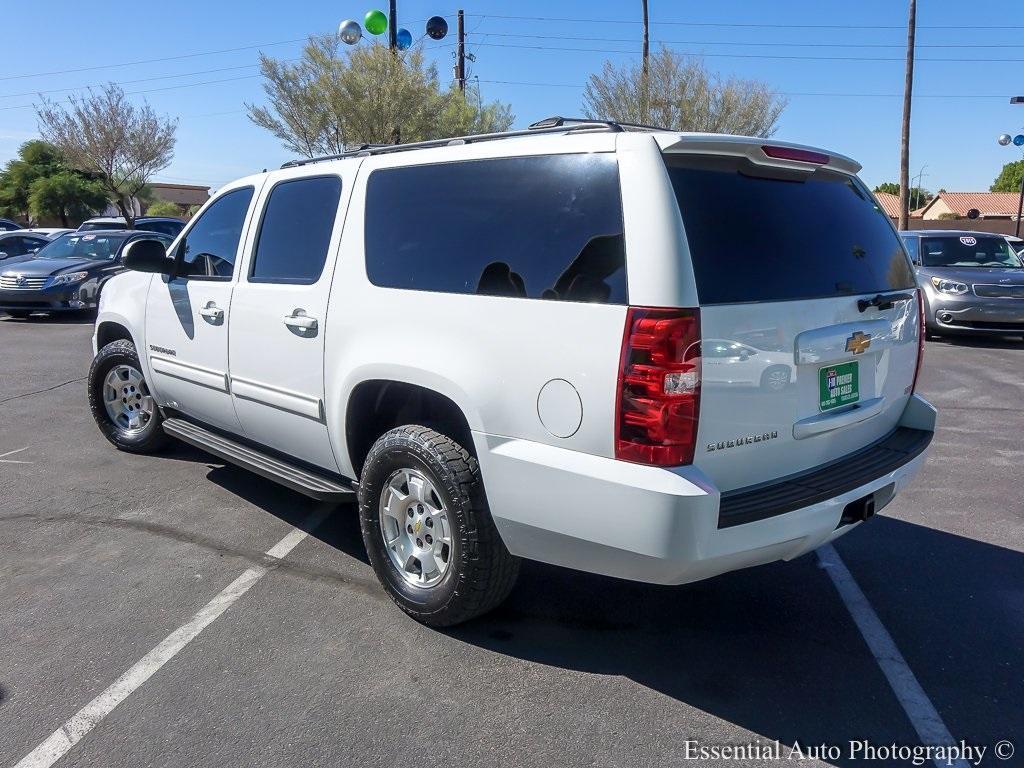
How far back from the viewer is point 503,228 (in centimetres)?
321

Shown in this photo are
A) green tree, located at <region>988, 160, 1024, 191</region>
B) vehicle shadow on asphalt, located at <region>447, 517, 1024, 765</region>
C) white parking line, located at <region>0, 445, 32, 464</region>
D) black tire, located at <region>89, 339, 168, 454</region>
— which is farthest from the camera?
green tree, located at <region>988, 160, 1024, 191</region>

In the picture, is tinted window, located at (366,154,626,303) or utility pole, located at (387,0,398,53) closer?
tinted window, located at (366,154,626,303)

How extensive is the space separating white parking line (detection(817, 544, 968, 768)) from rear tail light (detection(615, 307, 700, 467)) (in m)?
1.31

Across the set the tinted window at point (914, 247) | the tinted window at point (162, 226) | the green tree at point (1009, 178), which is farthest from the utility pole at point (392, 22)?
the green tree at point (1009, 178)

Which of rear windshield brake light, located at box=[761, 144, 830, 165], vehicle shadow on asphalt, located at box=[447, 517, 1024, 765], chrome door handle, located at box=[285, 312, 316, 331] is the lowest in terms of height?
vehicle shadow on asphalt, located at box=[447, 517, 1024, 765]

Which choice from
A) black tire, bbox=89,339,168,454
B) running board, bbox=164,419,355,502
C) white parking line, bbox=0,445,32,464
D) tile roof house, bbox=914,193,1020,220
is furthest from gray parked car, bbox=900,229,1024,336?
tile roof house, bbox=914,193,1020,220

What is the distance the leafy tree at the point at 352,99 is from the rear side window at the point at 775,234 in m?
19.7

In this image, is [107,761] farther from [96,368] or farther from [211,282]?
[96,368]

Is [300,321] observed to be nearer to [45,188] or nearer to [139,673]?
Result: [139,673]

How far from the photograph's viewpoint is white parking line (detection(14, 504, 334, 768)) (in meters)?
2.76

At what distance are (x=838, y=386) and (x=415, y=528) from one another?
1.87m

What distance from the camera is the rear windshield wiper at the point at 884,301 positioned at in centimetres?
329

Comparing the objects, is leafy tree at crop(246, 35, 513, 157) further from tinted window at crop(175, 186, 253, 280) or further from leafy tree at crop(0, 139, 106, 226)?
leafy tree at crop(0, 139, 106, 226)

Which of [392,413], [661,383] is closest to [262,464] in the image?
[392,413]
